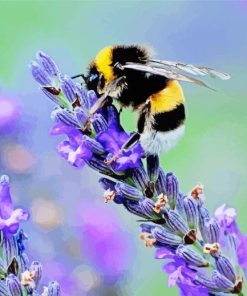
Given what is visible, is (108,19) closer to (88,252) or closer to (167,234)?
(88,252)

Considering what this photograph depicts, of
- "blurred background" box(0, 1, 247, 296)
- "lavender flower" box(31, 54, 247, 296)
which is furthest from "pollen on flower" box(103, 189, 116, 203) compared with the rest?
"blurred background" box(0, 1, 247, 296)

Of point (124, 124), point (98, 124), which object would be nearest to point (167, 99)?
point (98, 124)

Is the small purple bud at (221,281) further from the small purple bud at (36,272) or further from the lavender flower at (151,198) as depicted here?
the small purple bud at (36,272)

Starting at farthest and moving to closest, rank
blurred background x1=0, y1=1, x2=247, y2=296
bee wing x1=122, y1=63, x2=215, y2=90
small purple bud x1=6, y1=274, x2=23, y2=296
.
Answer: blurred background x1=0, y1=1, x2=247, y2=296
bee wing x1=122, y1=63, x2=215, y2=90
small purple bud x1=6, y1=274, x2=23, y2=296

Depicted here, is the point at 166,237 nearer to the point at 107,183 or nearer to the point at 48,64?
the point at 107,183

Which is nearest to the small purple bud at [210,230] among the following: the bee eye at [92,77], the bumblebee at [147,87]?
the bumblebee at [147,87]

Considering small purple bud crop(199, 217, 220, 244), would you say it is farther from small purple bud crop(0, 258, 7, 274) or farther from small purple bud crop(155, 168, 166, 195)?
small purple bud crop(0, 258, 7, 274)
